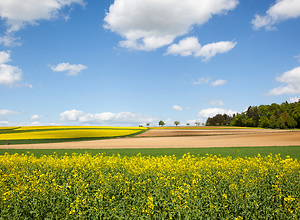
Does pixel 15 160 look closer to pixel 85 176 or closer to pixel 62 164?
pixel 62 164

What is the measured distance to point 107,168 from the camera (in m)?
11.0

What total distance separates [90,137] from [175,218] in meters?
45.4

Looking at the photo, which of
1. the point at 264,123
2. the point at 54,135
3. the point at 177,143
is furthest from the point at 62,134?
the point at 264,123

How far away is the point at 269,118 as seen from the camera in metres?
117

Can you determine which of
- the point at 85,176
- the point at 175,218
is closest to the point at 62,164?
the point at 85,176

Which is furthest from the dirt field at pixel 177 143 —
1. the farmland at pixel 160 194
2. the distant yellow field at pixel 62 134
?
the farmland at pixel 160 194

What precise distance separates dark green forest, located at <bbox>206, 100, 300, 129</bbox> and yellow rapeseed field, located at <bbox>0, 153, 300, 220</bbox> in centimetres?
9723

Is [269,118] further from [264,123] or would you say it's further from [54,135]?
[54,135]

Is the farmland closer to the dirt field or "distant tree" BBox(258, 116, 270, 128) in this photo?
the dirt field

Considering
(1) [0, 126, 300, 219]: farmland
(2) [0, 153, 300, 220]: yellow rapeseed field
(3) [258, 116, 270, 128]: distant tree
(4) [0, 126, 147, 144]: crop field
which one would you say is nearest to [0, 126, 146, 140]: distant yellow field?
(4) [0, 126, 147, 144]: crop field

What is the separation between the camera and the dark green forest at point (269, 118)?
313 feet

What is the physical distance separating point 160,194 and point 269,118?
124m

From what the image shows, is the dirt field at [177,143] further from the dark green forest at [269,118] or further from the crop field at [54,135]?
the dark green forest at [269,118]

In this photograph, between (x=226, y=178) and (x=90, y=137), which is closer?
(x=226, y=178)
